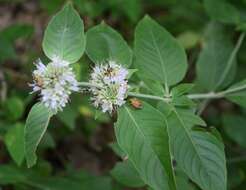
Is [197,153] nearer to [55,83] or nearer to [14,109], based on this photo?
[55,83]

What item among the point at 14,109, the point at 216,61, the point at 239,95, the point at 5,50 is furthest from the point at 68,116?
the point at 239,95

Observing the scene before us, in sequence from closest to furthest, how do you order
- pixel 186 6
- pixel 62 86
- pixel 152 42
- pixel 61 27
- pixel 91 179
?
pixel 62 86 → pixel 61 27 → pixel 152 42 → pixel 91 179 → pixel 186 6

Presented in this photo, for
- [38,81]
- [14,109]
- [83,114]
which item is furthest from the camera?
[83,114]

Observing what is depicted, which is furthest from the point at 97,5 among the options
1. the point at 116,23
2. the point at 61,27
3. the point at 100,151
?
the point at 61,27

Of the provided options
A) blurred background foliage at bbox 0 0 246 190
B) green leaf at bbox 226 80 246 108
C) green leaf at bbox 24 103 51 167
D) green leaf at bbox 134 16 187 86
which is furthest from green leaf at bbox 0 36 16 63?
green leaf at bbox 226 80 246 108

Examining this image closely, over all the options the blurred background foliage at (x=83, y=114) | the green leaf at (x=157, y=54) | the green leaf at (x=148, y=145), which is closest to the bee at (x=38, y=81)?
the green leaf at (x=148, y=145)

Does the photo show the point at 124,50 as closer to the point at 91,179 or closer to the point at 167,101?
the point at 167,101

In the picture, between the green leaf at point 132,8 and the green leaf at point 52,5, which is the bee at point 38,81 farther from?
the green leaf at point 52,5

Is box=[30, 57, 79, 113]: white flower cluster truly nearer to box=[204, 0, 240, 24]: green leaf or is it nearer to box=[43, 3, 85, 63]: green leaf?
box=[43, 3, 85, 63]: green leaf
